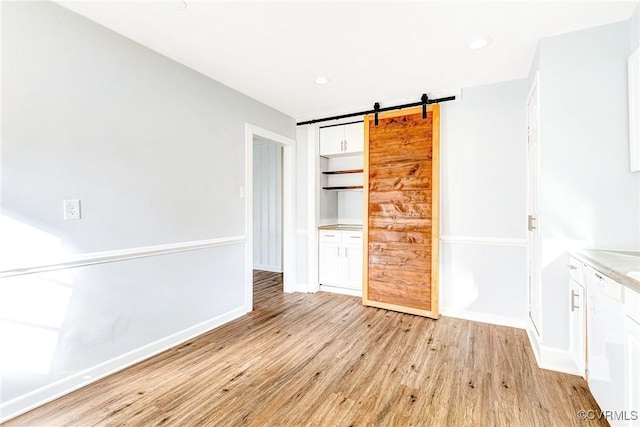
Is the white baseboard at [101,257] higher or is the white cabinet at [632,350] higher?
the white baseboard at [101,257]

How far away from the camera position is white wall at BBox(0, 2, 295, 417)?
175 centimetres

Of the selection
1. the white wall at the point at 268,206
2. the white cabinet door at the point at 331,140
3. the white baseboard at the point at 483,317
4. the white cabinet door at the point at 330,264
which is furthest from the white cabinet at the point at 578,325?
the white wall at the point at 268,206

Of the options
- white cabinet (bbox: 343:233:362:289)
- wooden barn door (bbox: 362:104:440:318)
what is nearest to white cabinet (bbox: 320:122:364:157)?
wooden barn door (bbox: 362:104:440:318)

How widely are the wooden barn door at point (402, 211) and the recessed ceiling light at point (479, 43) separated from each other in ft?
2.93

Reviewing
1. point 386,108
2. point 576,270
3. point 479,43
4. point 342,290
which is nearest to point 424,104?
point 386,108

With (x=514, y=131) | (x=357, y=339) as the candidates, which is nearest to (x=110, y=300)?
(x=357, y=339)

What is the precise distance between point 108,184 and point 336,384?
2161 mm

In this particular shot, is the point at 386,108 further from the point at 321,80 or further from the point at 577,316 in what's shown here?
the point at 577,316

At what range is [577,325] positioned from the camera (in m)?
2.00

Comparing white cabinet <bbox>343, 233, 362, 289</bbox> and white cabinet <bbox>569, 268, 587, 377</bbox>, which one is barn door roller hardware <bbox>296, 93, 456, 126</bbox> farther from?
white cabinet <bbox>569, 268, 587, 377</bbox>

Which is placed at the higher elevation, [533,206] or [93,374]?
[533,206]

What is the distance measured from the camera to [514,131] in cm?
297

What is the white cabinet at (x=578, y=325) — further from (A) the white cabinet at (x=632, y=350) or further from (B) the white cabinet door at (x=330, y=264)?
(B) the white cabinet door at (x=330, y=264)

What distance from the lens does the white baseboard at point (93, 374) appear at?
1717 mm
